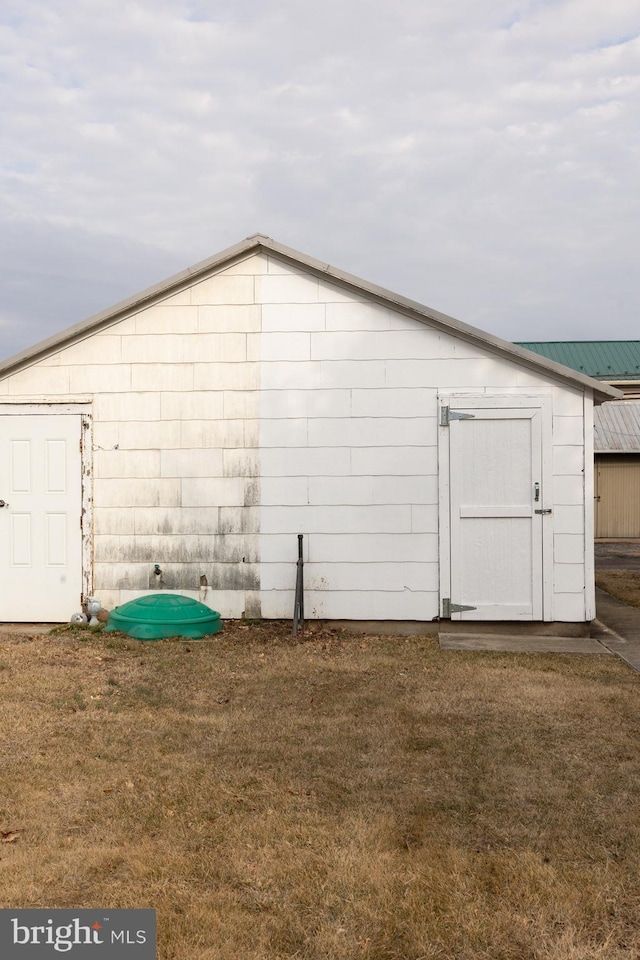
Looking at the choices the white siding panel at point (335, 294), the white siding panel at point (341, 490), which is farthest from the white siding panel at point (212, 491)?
the white siding panel at point (335, 294)

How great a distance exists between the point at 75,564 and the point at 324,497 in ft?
8.71

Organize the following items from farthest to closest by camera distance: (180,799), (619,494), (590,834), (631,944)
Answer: (619,494) < (180,799) < (590,834) < (631,944)

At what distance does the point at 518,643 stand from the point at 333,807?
4253 mm

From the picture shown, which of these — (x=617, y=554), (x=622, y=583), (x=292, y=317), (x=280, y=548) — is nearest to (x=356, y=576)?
(x=280, y=548)

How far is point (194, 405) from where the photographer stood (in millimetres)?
8297

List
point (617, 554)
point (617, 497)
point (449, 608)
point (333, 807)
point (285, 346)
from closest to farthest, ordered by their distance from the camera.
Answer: point (333, 807) → point (449, 608) → point (285, 346) → point (617, 554) → point (617, 497)

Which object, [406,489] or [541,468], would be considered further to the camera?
[406,489]

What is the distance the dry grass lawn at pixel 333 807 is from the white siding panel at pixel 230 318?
3.59 m

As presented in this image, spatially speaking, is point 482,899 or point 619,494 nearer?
point 482,899

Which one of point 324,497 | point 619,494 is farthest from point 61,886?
point 619,494

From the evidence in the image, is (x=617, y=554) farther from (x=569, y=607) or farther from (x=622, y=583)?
(x=569, y=607)

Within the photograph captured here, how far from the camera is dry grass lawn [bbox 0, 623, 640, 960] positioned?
2.68 metres

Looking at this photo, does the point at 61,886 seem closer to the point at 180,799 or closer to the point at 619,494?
the point at 180,799

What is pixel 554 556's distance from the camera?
7910 millimetres
